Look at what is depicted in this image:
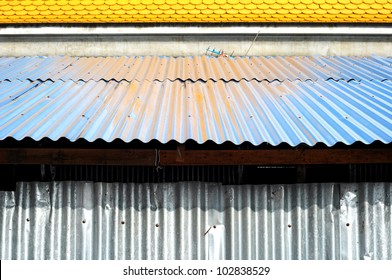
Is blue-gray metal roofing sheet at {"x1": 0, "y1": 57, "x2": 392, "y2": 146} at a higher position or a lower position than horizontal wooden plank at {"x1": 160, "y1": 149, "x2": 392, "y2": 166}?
higher

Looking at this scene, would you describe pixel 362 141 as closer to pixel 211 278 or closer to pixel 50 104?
pixel 211 278

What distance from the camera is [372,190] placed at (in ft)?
16.8

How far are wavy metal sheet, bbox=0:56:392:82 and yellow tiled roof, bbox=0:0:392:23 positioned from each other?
0.89m

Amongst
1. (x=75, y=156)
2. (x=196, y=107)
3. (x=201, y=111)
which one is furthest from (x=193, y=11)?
(x=75, y=156)

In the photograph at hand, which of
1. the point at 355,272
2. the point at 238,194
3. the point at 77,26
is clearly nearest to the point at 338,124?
the point at 238,194

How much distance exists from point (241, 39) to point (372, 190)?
13.8ft

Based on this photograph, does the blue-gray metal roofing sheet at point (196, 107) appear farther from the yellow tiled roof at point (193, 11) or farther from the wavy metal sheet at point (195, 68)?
the yellow tiled roof at point (193, 11)

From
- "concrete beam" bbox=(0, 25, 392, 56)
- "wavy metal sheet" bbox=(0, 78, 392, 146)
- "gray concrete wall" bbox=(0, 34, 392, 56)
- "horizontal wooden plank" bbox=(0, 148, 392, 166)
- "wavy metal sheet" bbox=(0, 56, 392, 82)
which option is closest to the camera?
"wavy metal sheet" bbox=(0, 78, 392, 146)

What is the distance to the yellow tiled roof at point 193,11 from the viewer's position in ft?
27.1

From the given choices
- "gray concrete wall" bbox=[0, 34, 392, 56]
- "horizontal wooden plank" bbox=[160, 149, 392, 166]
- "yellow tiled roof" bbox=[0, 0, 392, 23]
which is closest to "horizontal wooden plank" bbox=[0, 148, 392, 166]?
"horizontal wooden plank" bbox=[160, 149, 392, 166]

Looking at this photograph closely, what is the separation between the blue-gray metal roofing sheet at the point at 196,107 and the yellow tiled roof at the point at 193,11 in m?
1.71

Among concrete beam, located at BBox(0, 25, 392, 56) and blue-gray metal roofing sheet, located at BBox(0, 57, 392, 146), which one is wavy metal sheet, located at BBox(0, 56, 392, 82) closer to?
blue-gray metal roofing sheet, located at BBox(0, 57, 392, 146)

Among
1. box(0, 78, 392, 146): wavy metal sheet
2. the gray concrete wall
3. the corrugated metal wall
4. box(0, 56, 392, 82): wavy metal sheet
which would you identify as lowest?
the corrugated metal wall

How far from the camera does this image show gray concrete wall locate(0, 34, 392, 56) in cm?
820
